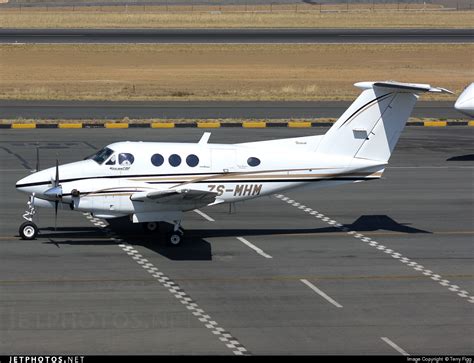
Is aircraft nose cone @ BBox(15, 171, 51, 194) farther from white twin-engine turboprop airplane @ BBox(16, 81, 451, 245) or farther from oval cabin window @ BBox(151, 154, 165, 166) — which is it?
oval cabin window @ BBox(151, 154, 165, 166)

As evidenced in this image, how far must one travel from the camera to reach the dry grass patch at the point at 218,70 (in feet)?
202

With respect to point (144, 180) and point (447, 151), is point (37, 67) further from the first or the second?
point (144, 180)

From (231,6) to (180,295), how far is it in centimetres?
12356

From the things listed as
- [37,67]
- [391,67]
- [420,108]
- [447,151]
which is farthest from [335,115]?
[37,67]

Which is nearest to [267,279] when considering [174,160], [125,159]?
[174,160]

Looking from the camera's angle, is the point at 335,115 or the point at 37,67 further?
the point at 37,67

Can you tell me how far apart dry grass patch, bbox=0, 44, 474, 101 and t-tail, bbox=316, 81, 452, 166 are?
31.4 meters

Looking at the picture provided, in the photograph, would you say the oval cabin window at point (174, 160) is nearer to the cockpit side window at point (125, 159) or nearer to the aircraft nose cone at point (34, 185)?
the cockpit side window at point (125, 159)

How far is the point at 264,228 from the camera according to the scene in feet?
96.6

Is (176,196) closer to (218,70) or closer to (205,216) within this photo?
(205,216)

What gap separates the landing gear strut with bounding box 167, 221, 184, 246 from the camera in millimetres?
26734

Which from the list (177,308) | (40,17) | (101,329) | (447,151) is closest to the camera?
(101,329)

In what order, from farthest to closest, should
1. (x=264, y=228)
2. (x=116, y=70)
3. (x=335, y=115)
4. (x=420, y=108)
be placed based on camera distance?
1. (x=116, y=70)
2. (x=420, y=108)
3. (x=335, y=115)
4. (x=264, y=228)

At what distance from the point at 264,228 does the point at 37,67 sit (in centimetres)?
4556
